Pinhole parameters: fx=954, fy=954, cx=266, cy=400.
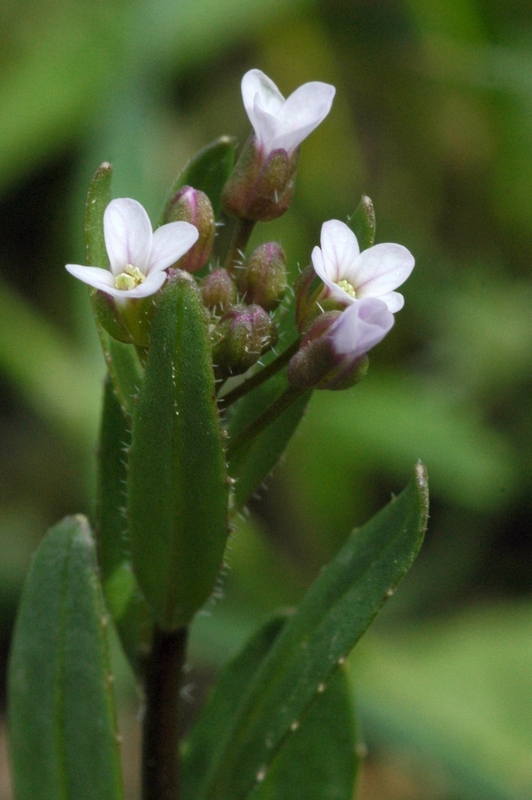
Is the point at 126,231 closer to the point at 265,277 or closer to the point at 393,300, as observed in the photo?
the point at 265,277

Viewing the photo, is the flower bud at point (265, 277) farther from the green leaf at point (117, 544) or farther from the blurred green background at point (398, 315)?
the blurred green background at point (398, 315)

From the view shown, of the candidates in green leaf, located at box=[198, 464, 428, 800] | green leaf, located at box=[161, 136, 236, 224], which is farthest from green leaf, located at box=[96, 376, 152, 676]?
green leaf, located at box=[161, 136, 236, 224]

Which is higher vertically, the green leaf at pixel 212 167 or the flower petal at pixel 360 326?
the green leaf at pixel 212 167

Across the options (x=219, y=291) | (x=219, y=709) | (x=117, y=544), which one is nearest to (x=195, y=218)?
(x=219, y=291)

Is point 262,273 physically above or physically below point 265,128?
below

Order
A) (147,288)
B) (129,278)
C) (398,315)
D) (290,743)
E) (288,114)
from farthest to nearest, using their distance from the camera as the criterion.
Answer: (398,315) < (290,743) < (288,114) < (129,278) < (147,288)

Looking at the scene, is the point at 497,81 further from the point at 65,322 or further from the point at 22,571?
the point at 22,571

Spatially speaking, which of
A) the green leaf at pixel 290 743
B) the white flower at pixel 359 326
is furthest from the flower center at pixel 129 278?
the green leaf at pixel 290 743
